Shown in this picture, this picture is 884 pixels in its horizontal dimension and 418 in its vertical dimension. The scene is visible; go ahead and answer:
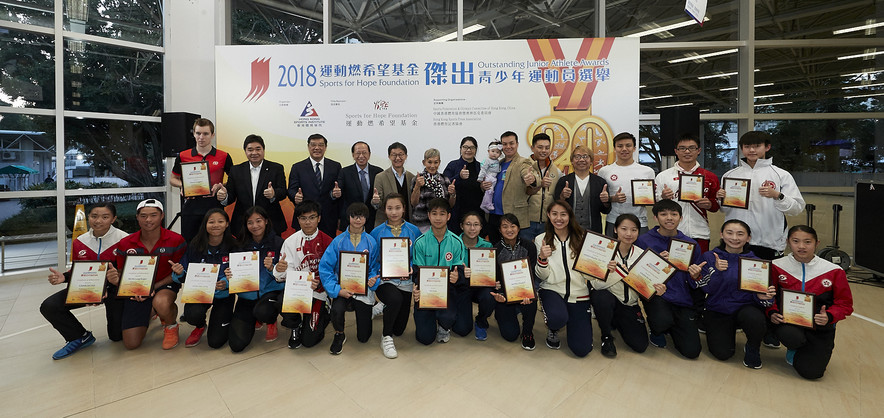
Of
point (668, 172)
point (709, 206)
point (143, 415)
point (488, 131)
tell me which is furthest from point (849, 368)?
point (143, 415)

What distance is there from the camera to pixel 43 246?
5902 millimetres

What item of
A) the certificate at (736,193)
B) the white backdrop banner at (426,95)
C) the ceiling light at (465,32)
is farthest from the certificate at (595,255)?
the ceiling light at (465,32)

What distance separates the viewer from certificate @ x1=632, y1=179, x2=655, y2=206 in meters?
3.65

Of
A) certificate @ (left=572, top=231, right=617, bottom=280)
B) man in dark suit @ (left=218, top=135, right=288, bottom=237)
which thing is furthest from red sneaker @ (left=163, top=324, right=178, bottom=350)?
certificate @ (left=572, top=231, right=617, bottom=280)

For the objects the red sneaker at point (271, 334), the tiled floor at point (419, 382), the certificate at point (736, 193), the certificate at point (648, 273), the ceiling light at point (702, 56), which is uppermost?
the ceiling light at point (702, 56)

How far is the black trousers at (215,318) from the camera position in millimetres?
3176

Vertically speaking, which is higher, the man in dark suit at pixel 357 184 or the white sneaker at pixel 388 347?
the man in dark suit at pixel 357 184

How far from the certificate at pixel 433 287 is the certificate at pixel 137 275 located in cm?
207

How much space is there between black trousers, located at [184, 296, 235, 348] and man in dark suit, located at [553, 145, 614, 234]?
9.94 feet

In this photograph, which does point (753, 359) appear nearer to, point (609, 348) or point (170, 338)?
point (609, 348)

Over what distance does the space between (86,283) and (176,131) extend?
238 centimetres

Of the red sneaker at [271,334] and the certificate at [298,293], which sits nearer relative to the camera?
the certificate at [298,293]

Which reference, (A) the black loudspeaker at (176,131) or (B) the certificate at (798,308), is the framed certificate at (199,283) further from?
(B) the certificate at (798,308)

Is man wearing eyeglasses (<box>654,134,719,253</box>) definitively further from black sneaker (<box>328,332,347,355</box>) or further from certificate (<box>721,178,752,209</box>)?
black sneaker (<box>328,332,347,355</box>)
